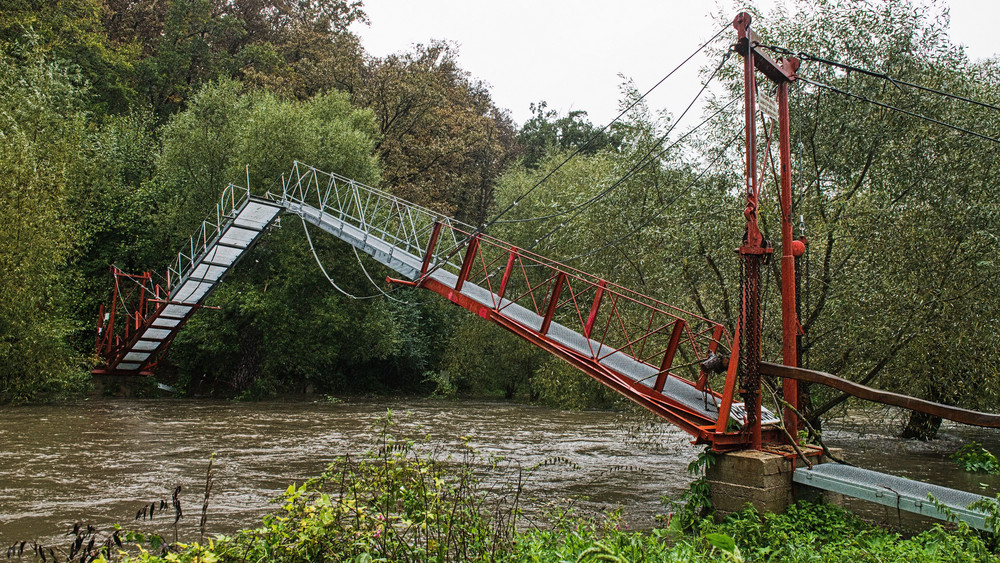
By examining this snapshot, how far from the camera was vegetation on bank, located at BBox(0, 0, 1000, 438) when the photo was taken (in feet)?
33.4

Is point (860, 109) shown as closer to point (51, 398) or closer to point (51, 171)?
point (51, 171)

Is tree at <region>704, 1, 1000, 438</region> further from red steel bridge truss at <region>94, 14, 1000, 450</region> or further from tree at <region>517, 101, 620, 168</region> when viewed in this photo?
tree at <region>517, 101, 620, 168</region>

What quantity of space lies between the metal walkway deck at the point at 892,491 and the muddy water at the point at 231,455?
74.9 inches

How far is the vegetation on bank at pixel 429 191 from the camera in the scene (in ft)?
33.4

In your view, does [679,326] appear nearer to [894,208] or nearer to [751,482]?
[751,482]

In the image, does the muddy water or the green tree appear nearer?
the muddy water

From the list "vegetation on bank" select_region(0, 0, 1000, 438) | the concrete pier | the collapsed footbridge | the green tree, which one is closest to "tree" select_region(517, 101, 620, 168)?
"vegetation on bank" select_region(0, 0, 1000, 438)

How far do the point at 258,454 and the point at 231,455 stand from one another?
0.44 meters

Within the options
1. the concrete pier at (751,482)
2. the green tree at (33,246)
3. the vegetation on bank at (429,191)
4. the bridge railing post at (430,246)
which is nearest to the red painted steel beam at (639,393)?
the concrete pier at (751,482)

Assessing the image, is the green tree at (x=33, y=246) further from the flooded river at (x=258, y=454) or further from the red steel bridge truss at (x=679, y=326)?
the red steel bridge truss at (x=679, y=326)

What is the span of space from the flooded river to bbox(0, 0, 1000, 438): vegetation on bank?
1.42 m

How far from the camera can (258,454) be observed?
1232 centimetres

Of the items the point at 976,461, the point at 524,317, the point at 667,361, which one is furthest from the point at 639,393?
the point at 976,461

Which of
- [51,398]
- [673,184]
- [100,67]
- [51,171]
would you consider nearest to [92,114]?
[100,67]
